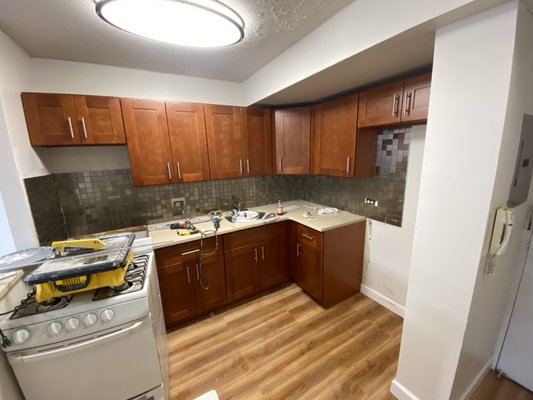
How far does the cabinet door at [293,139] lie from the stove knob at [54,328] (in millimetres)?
2087

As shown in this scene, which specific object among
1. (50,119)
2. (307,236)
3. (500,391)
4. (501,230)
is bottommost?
(500,391)

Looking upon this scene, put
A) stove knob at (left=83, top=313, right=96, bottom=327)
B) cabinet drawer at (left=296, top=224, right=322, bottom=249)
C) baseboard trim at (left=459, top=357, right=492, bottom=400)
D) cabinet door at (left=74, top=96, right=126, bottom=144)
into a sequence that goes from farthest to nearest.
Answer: cabinet drawer at (left=296, top=224, right=322, bottom=249) < cabinet door at (left=74, top=96, right=126, bottom=144) < baseboard trim at (left=459, top=357, right=492, bottom=400) < stove knob at (left=83, top=313, right=96, bottom=327)

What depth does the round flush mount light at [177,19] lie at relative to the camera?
101 cm

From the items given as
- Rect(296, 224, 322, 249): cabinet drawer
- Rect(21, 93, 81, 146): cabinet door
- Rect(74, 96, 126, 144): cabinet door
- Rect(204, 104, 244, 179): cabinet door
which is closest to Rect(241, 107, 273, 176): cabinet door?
Rect(204, 104, 244, 179): cabinet door

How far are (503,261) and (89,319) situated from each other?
84.0 inches

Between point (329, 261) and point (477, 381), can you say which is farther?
point (329, 261)

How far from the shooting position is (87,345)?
3.26 feet

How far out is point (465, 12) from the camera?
0.88 m

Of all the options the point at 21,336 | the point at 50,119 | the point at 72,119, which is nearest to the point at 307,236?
the point at 21,336

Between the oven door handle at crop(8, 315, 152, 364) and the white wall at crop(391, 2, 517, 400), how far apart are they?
1506 millimetres

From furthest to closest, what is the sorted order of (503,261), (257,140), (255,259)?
(257,140) < (255,259) < (503,261)

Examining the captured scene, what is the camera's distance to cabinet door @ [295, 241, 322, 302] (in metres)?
2.14

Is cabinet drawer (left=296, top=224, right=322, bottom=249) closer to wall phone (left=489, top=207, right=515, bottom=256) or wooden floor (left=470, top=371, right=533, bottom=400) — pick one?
wall phone (left=489, top=207, right=515, bottom=256)

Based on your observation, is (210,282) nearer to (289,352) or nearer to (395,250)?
(289,352)
